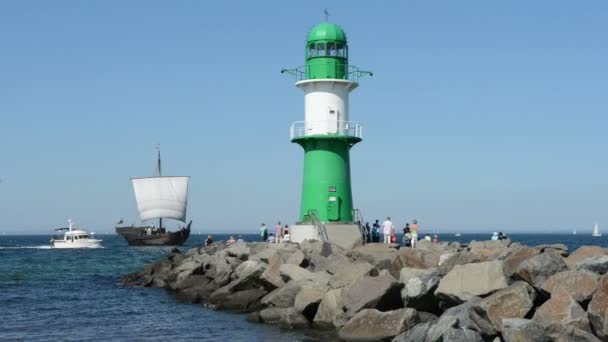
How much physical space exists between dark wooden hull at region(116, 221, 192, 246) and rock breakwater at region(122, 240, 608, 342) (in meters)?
62.6

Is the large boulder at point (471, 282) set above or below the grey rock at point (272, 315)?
above

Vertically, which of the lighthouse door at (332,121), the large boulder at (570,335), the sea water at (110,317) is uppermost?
the lighthouse door at (332,121)

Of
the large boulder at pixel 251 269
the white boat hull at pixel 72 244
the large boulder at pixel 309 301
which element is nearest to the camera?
the large boulder at pixel 309 301

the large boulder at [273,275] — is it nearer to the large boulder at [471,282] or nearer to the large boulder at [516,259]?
the large boulder at [471,282]

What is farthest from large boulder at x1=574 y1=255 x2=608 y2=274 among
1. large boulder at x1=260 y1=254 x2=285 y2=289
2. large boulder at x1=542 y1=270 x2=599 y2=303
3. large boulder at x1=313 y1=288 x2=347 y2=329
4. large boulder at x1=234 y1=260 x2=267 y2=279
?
large boulder at x1=234 y1=260 x2=267 y2=279

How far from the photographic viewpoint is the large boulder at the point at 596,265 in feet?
45.7

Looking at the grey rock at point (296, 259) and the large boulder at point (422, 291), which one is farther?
the grey rock at point (296, 259)

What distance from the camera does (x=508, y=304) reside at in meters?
13.5

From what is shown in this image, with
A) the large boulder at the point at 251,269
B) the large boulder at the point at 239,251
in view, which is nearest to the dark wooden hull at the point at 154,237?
the large boulder at the point at 239,251

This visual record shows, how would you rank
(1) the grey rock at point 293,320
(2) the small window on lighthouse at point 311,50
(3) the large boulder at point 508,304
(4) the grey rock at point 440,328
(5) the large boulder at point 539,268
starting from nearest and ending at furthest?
(4) the grey rock at point 440,328 → (3) the large boulder at point 508,304 → (5) the large boulder at point 539,268 → (1) the grey rock at point 293,320 → (2) the small window on lighthouse at point 311,50

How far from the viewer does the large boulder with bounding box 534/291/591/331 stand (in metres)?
12.4

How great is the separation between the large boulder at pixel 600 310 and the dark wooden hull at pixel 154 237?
76.9 meters

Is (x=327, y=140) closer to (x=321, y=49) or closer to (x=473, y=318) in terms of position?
(x=321, y=49)

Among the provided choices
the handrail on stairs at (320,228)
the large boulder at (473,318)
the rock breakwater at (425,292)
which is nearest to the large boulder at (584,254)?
the rock breakwater at (425,292)
